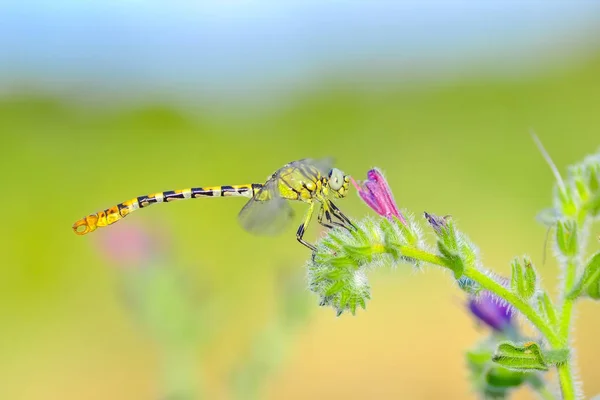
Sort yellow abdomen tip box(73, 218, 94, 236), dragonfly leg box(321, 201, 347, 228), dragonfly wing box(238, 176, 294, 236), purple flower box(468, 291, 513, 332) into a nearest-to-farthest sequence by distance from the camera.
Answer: dragonfly leg box(321, 201, 347, 228) → purple flower box(468, 291, 513, 332) → dragonfly wing box(238, 176, 294, 236) → yellow abdomen tip box(73, 218, 94, 236)

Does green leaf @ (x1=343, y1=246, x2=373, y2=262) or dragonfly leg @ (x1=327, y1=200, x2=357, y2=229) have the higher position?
dragonfly leg @ (x1=327, y1=200, x2=357, y2=229)

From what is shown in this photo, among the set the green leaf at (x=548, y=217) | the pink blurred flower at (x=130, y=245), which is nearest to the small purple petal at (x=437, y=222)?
the green leaf at (x=548, y=217)

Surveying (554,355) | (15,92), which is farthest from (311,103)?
(554,355)

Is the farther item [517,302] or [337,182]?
[337,182]

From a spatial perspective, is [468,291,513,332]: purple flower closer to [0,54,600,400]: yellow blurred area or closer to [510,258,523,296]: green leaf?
[510,258,523,296]: green leaf

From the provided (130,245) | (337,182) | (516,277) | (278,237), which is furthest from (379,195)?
A: (278,237)

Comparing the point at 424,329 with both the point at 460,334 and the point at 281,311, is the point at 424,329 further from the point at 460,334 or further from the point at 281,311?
the point at 281,311

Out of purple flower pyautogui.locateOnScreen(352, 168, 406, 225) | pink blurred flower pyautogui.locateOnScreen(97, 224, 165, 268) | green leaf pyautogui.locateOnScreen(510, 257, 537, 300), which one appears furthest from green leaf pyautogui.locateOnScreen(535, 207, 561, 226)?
pink blurred flower pyautogui.locateOnScreen(97, 224, 165, 268)

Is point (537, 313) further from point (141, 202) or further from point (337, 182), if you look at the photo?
point (141, 202)
